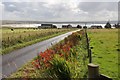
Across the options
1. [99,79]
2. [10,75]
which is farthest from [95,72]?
[10,75]

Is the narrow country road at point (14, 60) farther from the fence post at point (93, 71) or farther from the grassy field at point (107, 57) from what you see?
the fence post at point (93, 71)

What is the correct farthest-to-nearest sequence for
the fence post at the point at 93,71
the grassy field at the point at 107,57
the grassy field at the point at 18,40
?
the grassy field at the point at 18,40 → the grassy field at the point at 107,57 → the fence post at the point at 93,71

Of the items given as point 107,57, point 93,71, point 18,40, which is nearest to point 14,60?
point 107,57

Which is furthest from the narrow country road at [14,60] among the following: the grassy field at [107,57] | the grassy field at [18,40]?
the grassy field at [107,57]

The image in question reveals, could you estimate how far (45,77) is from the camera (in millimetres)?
6648

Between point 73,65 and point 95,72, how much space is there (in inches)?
106

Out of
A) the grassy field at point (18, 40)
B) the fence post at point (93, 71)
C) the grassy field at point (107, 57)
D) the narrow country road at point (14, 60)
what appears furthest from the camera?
the grassy field at point (18, 40)

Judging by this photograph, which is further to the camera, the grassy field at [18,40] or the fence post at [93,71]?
the grassy field at [18,40]

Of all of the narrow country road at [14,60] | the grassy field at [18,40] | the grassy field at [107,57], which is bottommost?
the narrow country road at [14,60]

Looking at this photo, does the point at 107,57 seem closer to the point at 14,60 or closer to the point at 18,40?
the point at 14,60

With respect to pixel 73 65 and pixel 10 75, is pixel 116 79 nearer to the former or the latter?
pixel 73 65

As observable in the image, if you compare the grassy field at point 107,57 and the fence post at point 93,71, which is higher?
the fence post at point 93,71

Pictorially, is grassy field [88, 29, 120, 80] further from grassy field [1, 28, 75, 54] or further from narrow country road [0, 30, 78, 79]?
grassy field [1, 28, 75, 54]

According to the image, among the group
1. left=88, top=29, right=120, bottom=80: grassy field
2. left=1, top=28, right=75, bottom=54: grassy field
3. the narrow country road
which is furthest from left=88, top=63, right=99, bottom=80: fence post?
left=1, top=28, right=75, bottom=54: grassy field
